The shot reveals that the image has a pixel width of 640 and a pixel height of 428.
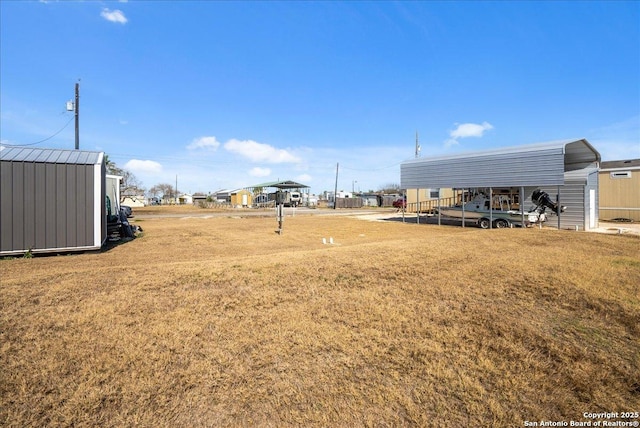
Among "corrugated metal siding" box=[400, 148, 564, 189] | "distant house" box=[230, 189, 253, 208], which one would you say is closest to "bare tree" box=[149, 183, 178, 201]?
"distant house" box=[230, 189, 253, 208]

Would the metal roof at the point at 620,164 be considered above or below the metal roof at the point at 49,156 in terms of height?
above

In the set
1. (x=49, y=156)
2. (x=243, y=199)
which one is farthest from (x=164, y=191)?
(x=49, y=156)

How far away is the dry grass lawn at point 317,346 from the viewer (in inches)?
93.2

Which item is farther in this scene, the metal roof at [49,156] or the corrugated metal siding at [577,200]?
the corrugated metal siding at [577,200]

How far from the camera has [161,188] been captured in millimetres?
95938

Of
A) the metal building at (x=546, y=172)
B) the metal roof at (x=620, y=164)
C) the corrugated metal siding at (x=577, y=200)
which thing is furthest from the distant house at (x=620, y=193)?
the corrugated metal siding at (x=577, y=200)

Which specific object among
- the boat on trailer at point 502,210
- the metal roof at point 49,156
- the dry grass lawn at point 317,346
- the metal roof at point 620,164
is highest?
the metal roof at point 620,164

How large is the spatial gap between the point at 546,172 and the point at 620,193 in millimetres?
9589

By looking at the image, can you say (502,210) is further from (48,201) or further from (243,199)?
(243,199)

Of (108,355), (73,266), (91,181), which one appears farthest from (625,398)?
(91,181)

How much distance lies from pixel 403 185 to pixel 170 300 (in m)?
19.8

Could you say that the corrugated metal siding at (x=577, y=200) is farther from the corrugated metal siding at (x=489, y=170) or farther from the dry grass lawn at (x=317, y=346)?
the dry grass lawn at (x=317, y=346)

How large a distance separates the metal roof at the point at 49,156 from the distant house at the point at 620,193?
27.8m

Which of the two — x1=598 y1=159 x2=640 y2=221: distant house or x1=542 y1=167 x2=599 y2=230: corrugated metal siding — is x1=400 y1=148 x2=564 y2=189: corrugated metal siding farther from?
x1=598 y1=159 x2=640 y2=221: distant house
